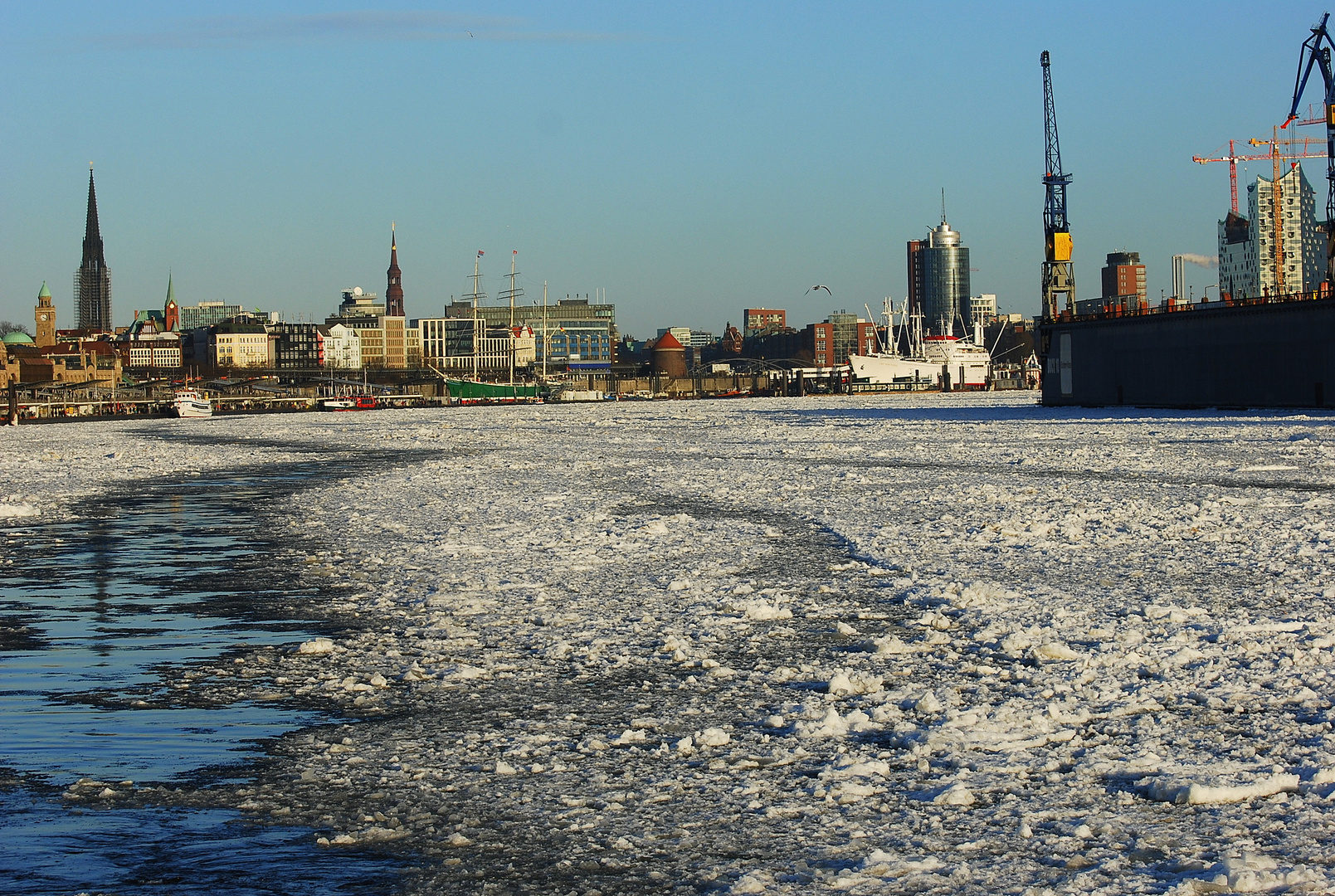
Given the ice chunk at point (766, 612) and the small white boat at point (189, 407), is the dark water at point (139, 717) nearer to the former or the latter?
the ice chunk at point (766, 612)

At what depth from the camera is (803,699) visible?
29.8 ft

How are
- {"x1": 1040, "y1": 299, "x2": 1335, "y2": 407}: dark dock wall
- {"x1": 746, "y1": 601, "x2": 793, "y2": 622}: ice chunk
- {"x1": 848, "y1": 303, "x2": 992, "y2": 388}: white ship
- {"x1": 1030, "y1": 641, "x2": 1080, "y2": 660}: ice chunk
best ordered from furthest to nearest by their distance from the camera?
{"x1": 848, "y1": 303, "x2": 992, "y2": 388}: white ship < {"x1": 1040, "y1": 299, "x2": 1335, "y2": 407}: dark dock wall < {"x1": 746, "y1": 601, "x2": 793, "y2": 622}: ice chunk < {"x1": 1030, "y1": 641, "x2": 1080, "y2": 660}: ice chunk

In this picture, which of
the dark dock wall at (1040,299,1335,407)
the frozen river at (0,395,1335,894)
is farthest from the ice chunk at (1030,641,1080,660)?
the dark dock wall at (1040,299,1335,407)

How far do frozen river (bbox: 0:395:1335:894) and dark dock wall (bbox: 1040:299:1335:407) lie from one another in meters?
44.4

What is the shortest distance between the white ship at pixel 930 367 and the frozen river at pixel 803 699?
563ft

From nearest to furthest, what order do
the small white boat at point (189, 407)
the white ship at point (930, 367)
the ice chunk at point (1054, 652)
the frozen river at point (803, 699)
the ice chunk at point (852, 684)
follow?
the frozen river at point (803, 699), the ice chunk at point (852, 684), the ice chunk at point (1054, 652), the small white boat at point (189, 407), the white ship at point (930, 367)

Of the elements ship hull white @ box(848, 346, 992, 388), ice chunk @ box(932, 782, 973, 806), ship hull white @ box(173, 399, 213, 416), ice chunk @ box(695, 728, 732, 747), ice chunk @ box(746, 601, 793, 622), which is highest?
ship hull white @ box(848, 346, 992, 388)

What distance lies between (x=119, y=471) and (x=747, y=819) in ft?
113

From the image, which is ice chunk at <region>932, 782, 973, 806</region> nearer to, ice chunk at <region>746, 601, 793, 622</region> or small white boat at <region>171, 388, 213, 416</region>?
ice chunk at <region>746, 601, 793, 622</region>

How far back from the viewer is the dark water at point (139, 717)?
20.0 feet

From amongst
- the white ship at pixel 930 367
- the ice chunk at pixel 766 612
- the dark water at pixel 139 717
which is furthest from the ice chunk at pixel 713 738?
the white ship at pixel 930 367

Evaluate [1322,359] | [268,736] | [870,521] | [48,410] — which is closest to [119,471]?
[870,521]

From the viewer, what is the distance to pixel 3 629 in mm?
12305

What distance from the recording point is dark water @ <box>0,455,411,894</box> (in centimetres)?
609
